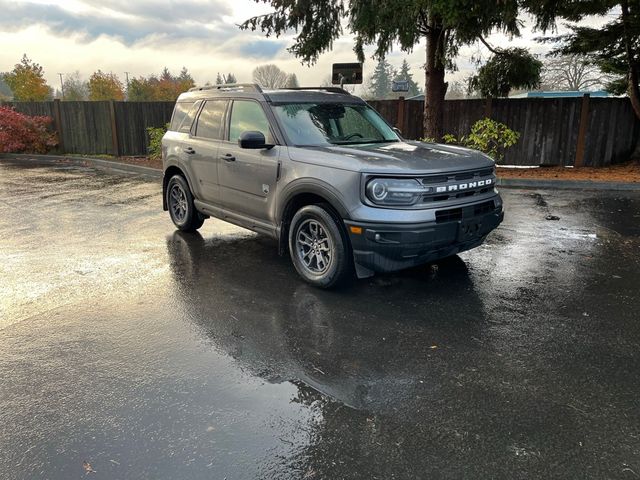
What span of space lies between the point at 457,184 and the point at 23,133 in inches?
781

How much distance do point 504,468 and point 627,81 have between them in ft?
49.1

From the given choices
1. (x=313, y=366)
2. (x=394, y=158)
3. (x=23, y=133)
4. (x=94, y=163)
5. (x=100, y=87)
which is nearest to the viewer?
(x=313, y=366)

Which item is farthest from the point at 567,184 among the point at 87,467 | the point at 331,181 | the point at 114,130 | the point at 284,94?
the point at 114,130

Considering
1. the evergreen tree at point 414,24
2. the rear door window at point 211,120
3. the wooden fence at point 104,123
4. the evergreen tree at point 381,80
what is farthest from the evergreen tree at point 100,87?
the evergreen tree at point 381,80

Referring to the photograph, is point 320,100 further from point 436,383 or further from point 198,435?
point 198,435

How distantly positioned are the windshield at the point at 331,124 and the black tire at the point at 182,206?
2.16 metres

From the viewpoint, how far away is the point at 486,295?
4719 millimetres

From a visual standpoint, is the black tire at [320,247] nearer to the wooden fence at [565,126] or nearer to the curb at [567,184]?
the curb at [567,184]

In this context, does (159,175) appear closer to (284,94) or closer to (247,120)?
(247,120)

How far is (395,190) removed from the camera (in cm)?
434

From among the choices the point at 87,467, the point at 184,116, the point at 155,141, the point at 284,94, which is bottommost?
the point at 87,467

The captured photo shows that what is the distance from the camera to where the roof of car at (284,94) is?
18.5ft

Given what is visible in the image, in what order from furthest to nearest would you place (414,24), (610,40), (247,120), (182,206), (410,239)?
1. (610,40)
2. (414,24)
3. (182,206)
4. (247,120)
5. (410,239)

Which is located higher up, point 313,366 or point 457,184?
point 457,184
